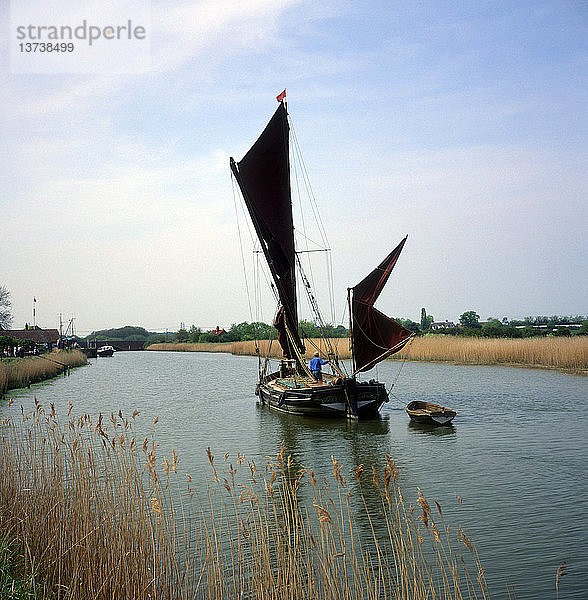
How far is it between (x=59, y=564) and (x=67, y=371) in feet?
124

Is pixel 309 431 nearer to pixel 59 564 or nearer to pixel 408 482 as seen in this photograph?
pixel 408 482

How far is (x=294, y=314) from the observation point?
2269 centimetres

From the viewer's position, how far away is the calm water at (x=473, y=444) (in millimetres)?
7871

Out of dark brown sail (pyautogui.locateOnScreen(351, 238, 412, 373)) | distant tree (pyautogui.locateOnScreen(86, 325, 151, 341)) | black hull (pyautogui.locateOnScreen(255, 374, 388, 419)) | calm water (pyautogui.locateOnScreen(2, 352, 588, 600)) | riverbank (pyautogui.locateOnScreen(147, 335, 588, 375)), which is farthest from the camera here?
distant tree (pyautogui.locateOnScreen(86, 325, 151, 341))

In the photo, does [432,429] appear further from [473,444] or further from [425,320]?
[425,320]

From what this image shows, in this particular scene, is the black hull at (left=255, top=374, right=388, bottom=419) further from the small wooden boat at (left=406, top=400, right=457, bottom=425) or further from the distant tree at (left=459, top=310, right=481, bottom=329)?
the distant tree at (left=459, top=310, right=481, bottom=329)

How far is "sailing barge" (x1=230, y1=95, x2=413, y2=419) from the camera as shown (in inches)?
728

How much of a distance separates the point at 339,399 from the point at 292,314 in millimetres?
4768

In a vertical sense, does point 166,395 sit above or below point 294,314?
below

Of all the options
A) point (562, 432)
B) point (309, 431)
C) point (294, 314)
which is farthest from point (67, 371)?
A: point (562, 432)

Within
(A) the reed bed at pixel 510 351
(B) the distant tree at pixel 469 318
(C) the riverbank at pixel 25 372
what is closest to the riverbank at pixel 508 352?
(A) the reed bed at pixel 510 351

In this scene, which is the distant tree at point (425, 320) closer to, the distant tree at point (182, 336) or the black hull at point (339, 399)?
the distant tree at point (182, 336)

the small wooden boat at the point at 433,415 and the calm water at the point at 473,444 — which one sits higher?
the small wooden boat at the point at 433,415

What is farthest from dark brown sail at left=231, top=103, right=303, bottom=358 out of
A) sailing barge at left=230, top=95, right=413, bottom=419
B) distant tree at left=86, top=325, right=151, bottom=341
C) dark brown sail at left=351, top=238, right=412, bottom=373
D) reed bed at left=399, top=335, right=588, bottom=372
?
distant tree at left=86, top=325, right=151, bottom=341
